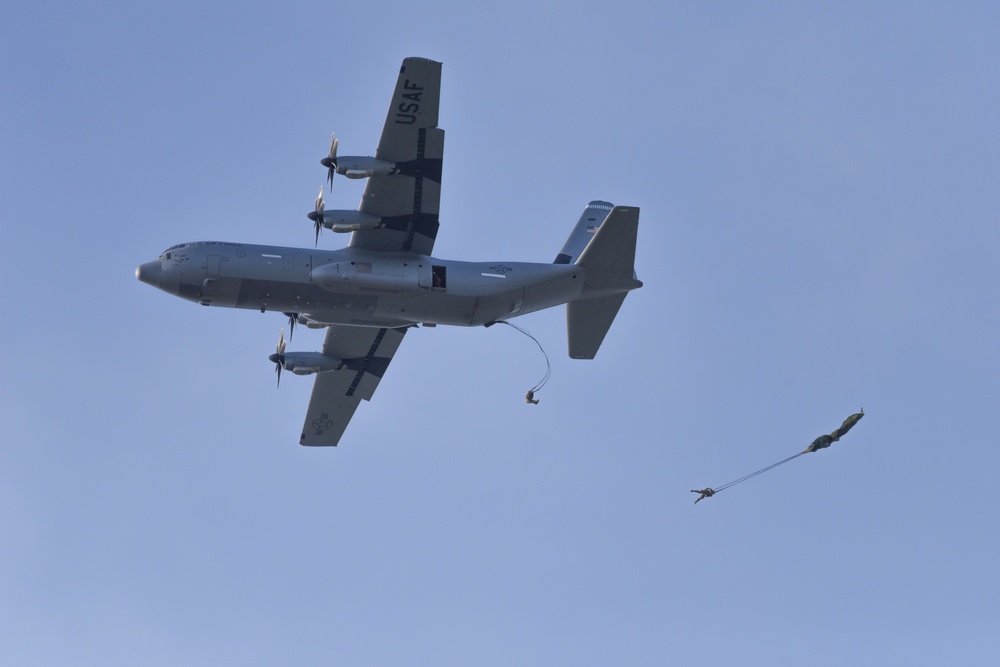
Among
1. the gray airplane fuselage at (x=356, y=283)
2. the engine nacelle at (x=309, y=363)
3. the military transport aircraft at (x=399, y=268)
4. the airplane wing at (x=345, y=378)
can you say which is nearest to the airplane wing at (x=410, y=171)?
the military transport aircraft at (x=399, y=268)

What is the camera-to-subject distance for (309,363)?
45.4 m

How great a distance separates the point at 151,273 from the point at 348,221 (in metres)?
6.24

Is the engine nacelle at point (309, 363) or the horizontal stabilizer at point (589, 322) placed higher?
the horizontal stabilizer at point (589, 322)

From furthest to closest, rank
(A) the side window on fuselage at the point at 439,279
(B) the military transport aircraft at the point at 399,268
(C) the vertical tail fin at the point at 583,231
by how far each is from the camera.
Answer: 1. (C) the vertical tail fin at the point at 583,231
2. (A) the side window on fuselage at the point at 439,279
3. (B) the military transport aircraft at the point at 399,268

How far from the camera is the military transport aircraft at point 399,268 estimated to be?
38.8m

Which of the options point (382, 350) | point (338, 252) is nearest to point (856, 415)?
point (338, 252)

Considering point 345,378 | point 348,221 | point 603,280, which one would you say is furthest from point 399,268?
point 345,378

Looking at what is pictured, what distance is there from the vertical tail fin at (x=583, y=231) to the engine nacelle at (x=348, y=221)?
7208 millimetres

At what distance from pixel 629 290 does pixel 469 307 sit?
565cm

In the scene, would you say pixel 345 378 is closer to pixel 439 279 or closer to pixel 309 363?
pixel 309 363

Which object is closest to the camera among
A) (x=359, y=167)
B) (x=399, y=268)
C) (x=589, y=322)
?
(x=359, y=167)

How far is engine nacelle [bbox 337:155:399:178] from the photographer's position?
126 feet

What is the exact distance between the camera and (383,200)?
131 ft

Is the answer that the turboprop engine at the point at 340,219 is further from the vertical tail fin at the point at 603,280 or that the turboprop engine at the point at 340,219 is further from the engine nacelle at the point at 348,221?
the vertical tail fin at the point at 603,280
